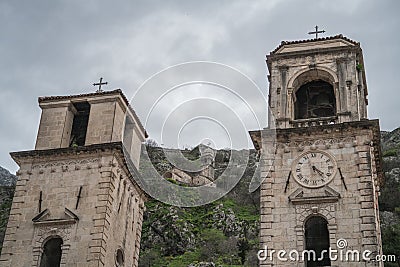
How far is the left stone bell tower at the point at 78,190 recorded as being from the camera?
23984mm

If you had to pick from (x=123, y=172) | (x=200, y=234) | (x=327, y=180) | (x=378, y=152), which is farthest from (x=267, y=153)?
(x=200, y=234)

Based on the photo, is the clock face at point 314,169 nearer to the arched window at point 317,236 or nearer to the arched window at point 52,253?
the arched window at point 317,236

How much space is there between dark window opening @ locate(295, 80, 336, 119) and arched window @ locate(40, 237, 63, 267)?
1006cm

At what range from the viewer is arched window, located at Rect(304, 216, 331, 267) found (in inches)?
866

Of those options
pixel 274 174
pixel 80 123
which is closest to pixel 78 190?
pixel 80 123

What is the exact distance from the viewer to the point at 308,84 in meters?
26.4

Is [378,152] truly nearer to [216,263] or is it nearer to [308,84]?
[308,84]

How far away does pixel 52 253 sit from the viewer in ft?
81.1

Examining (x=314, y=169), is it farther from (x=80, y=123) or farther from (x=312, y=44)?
(x=80, y=123)

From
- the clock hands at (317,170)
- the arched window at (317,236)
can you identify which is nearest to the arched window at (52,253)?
the arched window at (317,236)

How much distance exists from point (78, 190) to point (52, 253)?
8.05 feet

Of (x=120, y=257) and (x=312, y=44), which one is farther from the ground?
(x=312, y=44)

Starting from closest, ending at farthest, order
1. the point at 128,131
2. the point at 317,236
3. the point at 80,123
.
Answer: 1. the point at 317,236
2. the point at 80,123
3. the point at 128,131

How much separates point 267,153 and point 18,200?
30.9ft
